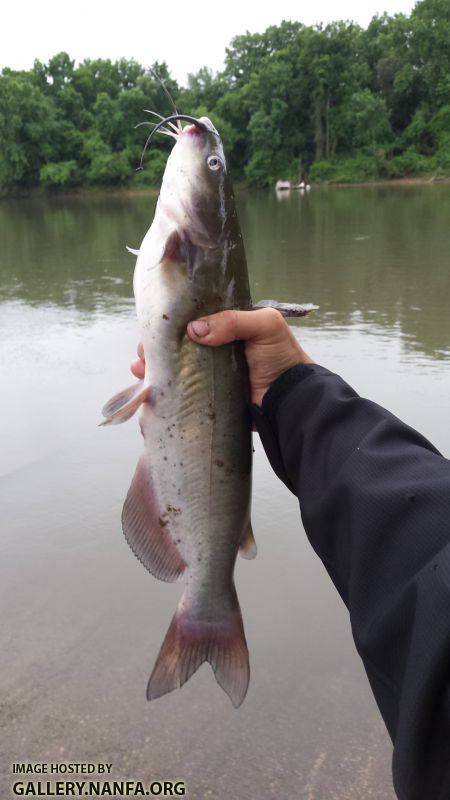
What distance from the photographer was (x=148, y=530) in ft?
5.73

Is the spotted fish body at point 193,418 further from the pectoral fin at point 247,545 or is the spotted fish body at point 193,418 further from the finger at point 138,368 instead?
the finger at point 138,368

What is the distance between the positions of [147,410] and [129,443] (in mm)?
2136

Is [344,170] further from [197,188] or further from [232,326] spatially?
[232,326]

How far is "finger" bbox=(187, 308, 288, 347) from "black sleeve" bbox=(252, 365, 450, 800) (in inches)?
6.1

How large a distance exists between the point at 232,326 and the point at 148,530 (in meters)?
0.66

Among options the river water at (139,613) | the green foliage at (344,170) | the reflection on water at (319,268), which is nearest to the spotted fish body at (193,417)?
the river water at (139,613)

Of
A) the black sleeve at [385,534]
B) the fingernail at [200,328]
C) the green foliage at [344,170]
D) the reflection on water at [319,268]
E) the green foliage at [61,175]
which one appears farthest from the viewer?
the green foliage at [61,175]

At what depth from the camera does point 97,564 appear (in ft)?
8.63

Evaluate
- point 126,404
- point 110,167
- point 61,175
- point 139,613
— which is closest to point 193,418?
point 126,404

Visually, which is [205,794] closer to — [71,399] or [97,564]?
[97,564]

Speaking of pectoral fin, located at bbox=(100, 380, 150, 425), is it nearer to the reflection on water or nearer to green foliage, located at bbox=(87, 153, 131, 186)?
the reflection on water

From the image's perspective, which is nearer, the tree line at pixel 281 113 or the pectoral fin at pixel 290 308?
the pectoral fin at pixel 290 308

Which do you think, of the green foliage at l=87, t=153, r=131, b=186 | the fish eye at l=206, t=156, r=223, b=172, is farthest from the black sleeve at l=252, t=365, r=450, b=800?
the green foliage at l=87, t=153, r=131, b=186

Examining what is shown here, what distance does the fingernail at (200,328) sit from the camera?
1582 mm
